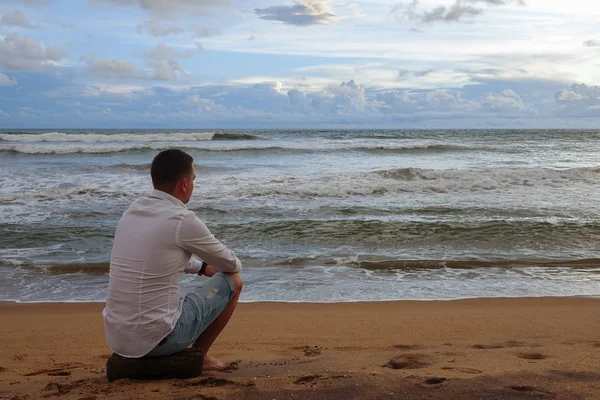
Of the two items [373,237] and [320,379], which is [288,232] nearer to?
[373,237]

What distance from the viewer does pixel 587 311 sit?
18.0 ft

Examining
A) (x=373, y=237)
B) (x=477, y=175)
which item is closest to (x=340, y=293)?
(x=373, y=237)

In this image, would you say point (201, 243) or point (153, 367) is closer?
point (201, 243)

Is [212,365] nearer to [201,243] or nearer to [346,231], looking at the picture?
[201,243]

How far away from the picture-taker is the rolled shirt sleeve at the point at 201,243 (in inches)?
116

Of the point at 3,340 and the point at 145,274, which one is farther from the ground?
the point at 145,274

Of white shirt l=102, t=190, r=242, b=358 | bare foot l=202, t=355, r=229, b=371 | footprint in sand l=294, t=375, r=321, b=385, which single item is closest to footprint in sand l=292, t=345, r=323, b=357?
bare foot l=202, t=355, r=229, b=371

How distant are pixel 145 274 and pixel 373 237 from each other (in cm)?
664

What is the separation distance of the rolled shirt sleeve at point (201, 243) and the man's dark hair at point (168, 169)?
203 millimetres

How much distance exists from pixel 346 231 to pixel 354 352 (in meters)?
5.64

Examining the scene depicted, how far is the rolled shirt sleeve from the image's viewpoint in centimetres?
294

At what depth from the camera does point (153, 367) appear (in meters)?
3.11

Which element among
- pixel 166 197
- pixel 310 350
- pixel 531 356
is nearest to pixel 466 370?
pixel 531 356

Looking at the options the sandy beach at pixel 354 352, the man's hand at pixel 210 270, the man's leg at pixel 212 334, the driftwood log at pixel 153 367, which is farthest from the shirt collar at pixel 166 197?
the sandy beach at pixel 354 352
